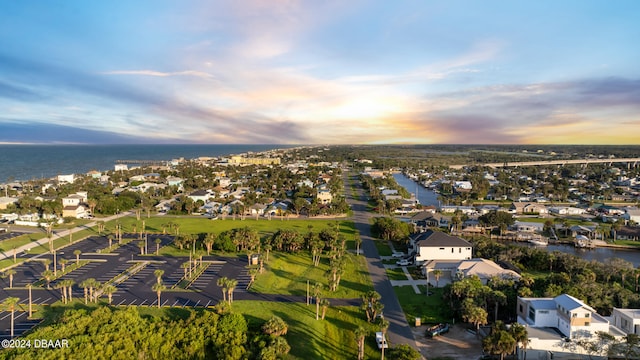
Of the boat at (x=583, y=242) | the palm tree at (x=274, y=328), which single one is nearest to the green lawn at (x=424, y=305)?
the palm tree at (x=274, y=328)

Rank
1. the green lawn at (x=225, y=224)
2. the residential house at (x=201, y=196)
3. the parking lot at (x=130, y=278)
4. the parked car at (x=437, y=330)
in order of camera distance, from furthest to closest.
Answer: the residential house at (x=201, y=196) → the green lawn at (x=225, y=224) → the parking lot at (x=130, y=278) → the parked car at (x=437, y=330)

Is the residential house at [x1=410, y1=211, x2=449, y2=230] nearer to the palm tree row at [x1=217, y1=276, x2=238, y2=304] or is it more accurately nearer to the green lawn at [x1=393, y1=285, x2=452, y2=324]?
the green lawn at [x1=393, y1=285, x2=452, y2=324]

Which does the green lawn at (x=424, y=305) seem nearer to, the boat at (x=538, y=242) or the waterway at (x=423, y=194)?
the boat at (x=538, y=242)

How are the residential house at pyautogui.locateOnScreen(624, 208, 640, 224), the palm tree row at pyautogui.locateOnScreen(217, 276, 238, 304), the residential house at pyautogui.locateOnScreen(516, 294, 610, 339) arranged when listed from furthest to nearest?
1. the residential house at pyautogui.locateOnScreen(624, 208, 640, 224)
2. the palm tree row at pyautogui.locateOnScreen(217, 276, 238, 304)
3. the residential house at pyautogui.locateOnScreen(516, 294, 610, 339)

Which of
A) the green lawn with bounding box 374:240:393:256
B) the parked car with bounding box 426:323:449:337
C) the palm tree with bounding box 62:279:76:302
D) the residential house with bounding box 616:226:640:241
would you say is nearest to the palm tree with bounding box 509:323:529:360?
the parked car with bounding box 426:323:449:337

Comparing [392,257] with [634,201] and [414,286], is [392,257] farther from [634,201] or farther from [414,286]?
[634,201]

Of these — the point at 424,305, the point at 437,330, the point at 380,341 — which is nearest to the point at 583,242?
the point at 424,305

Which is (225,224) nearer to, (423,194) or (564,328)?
(564,328)
